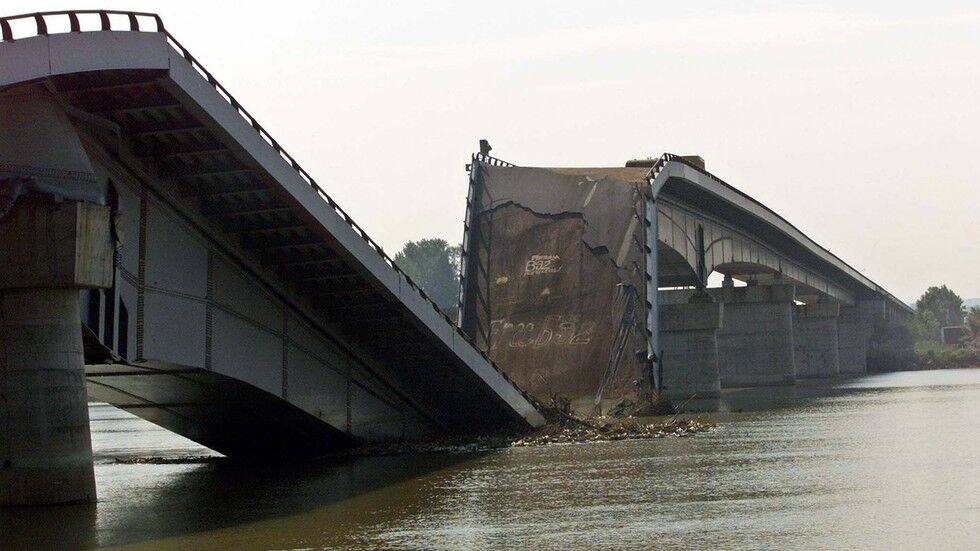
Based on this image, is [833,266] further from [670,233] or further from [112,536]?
[112,536]

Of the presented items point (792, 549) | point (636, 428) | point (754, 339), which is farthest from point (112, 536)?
point (754, 339)

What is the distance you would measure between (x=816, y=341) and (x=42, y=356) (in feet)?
361

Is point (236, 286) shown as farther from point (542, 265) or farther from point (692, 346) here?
point (692, 346)

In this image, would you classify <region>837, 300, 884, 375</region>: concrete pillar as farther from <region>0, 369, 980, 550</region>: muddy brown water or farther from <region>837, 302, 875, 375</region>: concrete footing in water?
<region>0, 369, 980, 550</region>: muddy brown water

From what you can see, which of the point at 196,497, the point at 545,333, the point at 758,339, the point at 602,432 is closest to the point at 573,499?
the point at 196,497

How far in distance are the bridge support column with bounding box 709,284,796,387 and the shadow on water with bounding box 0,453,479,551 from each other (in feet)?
227

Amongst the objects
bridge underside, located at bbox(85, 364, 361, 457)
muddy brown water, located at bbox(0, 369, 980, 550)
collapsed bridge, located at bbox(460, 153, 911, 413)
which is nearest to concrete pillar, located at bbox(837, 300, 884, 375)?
collapsed bridge, located at bbox(460, 153, 911, 413)

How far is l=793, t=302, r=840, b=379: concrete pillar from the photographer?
427 ft

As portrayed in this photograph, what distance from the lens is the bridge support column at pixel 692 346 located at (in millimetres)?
82562

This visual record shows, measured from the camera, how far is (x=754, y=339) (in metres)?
111

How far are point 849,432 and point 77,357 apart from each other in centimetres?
2793

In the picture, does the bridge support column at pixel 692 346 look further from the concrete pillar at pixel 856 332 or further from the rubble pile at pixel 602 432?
the concrete pillar at pixel 856 332

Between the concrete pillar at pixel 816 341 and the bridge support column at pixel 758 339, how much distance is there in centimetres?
2004

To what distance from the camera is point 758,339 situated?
11050cm
